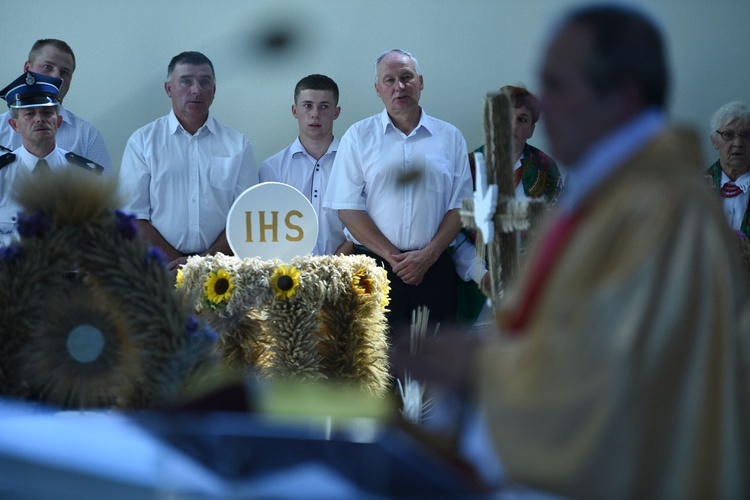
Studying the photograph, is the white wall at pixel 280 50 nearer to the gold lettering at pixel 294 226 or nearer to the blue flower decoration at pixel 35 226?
the gold lettering at pixel 294 226

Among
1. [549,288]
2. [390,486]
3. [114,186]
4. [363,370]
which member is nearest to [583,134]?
[549,288]

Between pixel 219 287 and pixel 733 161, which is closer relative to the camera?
pixel 219 287

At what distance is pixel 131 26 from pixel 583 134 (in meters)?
5.93

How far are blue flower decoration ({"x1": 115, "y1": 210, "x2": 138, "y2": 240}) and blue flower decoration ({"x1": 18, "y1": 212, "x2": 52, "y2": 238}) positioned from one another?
17cm

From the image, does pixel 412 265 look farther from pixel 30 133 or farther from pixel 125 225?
pixel 125 225

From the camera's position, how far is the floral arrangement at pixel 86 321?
2.34 m

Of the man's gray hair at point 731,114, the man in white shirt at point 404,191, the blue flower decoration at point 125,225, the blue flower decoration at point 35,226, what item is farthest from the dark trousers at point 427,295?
the blue flower decoration at point 35,226

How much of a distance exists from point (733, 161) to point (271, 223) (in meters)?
2.94

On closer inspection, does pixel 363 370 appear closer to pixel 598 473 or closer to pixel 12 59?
pixel 598 473

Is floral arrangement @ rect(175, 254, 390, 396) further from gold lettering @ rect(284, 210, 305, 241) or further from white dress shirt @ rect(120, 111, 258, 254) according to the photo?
white dress shirt @ rect(120, 111, 258, 254)

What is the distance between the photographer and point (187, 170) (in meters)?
5.71

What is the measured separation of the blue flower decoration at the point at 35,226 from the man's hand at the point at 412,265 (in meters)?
3.07

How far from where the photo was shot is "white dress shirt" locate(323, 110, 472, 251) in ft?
18.1

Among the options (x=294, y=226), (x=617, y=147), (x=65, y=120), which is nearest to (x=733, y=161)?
(x=294, y=226)
